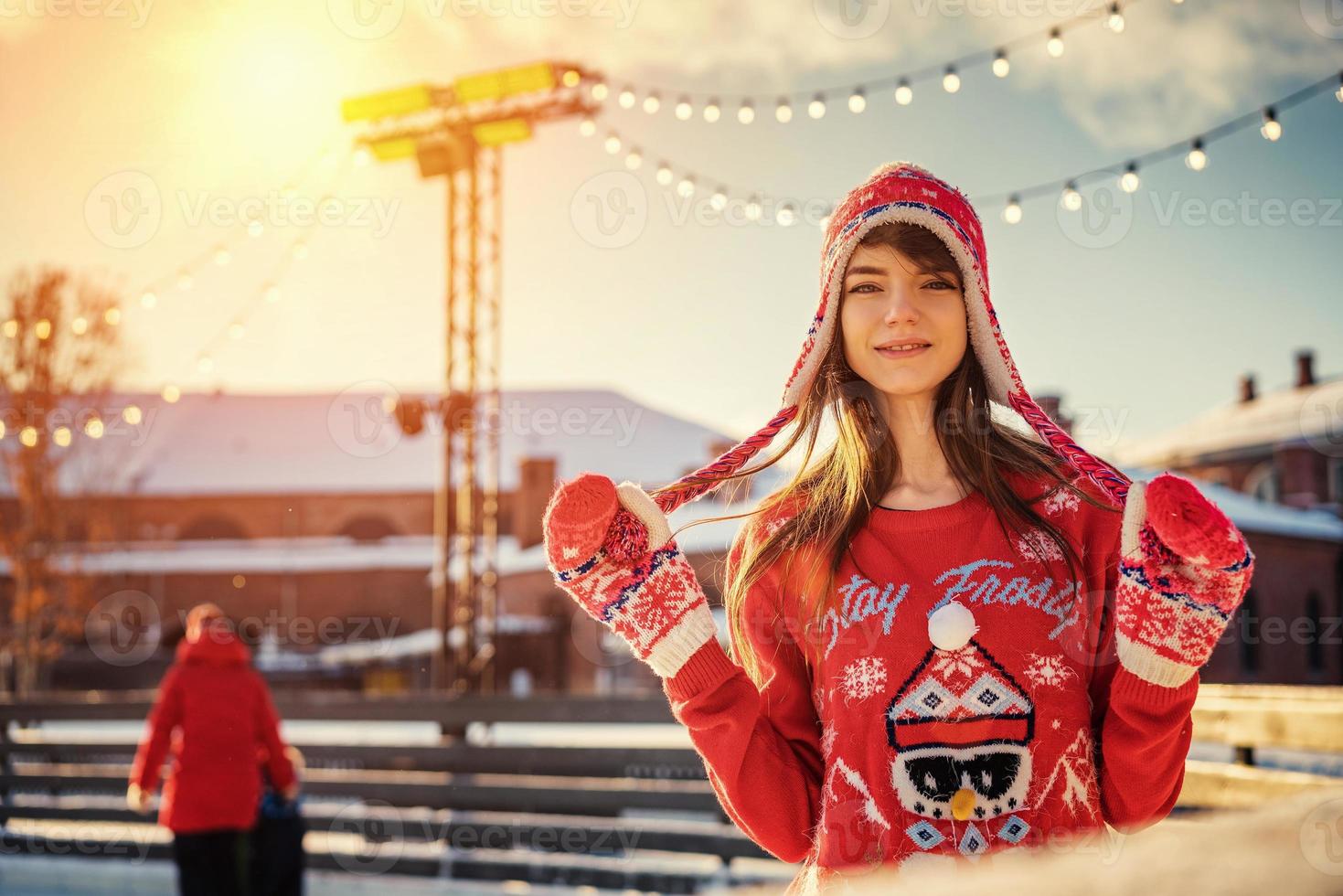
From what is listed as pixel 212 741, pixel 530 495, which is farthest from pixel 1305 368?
pixel 212 741

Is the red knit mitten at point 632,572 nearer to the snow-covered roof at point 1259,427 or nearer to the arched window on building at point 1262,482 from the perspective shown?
the snow-covered roof at point 1259,427

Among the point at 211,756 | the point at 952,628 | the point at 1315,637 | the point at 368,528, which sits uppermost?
the point at 952,628

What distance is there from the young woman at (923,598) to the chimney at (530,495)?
87.8 ft

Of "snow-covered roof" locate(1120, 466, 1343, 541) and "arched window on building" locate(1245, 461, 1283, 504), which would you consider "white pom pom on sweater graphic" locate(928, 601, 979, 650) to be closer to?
"snow-covered roof" locate(1120, 466, 1343, 541)

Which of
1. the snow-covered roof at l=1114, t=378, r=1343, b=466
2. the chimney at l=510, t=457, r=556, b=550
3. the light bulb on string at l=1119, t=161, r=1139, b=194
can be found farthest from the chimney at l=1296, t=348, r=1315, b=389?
the light bulb on string at l=1119, t=161, r=1139, b=194

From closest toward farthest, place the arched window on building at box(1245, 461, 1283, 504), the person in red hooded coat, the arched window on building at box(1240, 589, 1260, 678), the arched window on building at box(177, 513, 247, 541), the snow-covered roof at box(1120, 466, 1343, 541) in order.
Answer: the person in red hooded coat
the arched window on building at box(1240, 589, 1260, 678)
the snow-covered roof at box(1120, 466, 1343, 541)
the arched window on building at box(1245, 461, 1283, 504)
the arched window on building at box(177, 513, 247, 541)

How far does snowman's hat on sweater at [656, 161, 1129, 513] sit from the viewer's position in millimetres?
1994

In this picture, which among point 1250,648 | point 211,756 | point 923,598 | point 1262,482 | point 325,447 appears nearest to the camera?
point 923,598

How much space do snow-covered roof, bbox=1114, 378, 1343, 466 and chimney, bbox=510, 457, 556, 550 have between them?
54.1 ft

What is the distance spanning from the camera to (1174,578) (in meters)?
1.58

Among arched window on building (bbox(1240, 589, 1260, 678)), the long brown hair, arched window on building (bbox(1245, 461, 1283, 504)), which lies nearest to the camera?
the long brown hair

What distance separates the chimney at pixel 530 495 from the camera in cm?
2900

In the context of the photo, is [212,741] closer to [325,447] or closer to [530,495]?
[530,495]

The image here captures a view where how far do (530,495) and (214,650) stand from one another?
78.1ft
